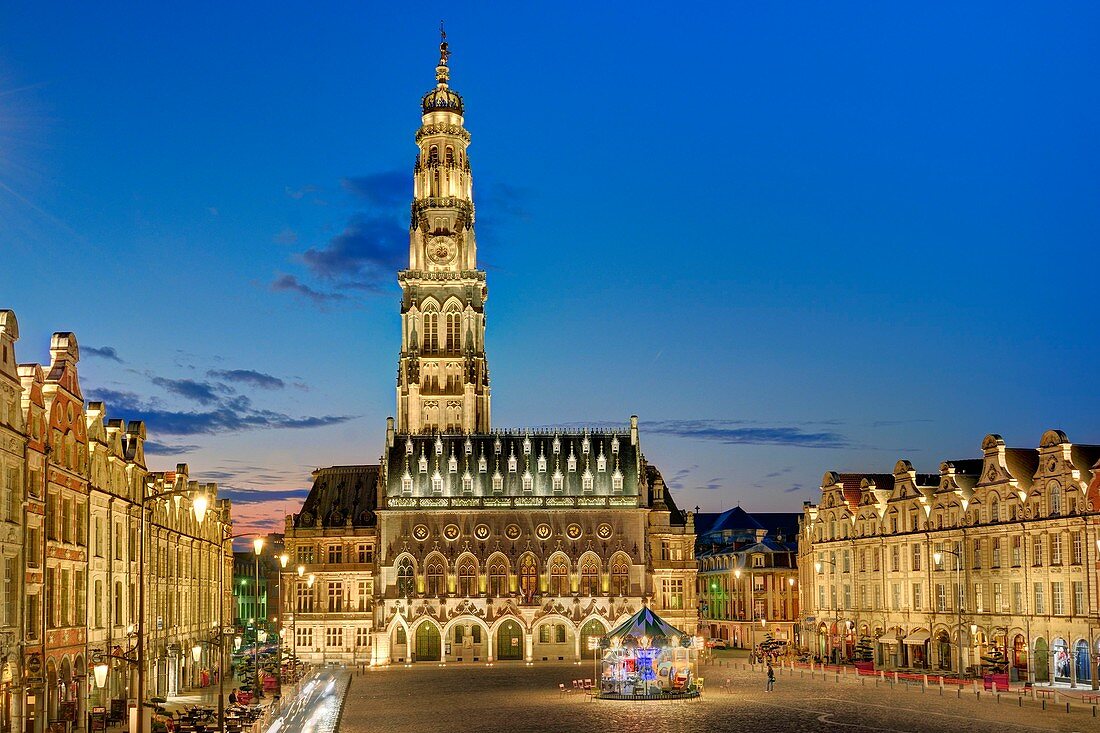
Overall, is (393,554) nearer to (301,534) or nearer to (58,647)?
(301,534)

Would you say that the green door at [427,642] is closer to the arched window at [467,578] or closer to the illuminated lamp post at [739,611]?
the arched window at [467,578]

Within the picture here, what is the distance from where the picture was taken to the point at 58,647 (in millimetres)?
54250

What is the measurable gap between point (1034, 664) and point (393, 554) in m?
58.9

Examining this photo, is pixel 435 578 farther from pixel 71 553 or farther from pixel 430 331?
pixel 71 553

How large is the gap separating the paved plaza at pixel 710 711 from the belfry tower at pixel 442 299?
187 ft

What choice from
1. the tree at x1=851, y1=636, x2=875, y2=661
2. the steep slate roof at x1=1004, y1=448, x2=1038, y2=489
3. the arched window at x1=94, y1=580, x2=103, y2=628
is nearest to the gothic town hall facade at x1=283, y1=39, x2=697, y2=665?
the tree at x1=851, y1=636, x2=875, y2=661

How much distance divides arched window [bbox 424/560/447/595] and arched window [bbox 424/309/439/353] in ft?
107

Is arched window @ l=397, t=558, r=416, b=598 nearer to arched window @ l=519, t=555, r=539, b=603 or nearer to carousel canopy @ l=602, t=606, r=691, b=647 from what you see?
arched window @ l=519, t=555, r=539, b=603

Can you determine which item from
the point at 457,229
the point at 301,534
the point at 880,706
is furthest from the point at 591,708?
the point at 457,229

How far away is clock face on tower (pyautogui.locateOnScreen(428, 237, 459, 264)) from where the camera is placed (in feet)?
503

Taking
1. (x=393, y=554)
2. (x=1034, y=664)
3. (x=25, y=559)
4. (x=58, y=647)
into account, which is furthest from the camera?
(x=393, y=554)

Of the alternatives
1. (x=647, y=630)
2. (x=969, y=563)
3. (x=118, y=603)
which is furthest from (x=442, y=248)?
(x=118, y=603)

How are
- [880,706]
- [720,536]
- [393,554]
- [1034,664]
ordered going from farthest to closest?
[720,536]
[393,554]
[1034,664]
[880,706]

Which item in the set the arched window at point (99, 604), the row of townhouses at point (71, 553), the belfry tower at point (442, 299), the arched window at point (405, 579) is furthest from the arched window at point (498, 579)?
the arched window at point (99, 604)
